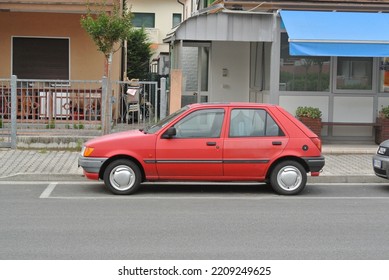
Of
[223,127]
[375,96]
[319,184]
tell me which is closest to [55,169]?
[223,127]

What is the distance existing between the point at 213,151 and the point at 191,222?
200 centimetres

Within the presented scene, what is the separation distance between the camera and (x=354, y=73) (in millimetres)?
15672

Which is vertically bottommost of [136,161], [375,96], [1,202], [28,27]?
[1,202]

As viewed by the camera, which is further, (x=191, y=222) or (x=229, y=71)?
(x=229, y=71)

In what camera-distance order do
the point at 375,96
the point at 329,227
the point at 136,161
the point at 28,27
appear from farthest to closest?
the point at 28,27, the point at 375,96, the point at 136,161, the point at 329,227

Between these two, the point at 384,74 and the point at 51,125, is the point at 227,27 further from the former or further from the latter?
the point at 51,125

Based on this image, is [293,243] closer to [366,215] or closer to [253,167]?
[366,215]

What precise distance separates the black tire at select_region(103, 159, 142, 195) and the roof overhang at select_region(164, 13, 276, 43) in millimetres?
5800

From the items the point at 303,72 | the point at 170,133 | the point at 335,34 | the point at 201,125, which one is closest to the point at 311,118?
the point at 303,72

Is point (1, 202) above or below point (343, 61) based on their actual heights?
below

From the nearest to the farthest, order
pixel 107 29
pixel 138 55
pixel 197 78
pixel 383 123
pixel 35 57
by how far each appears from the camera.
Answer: pixel 107 29
pixel 383 123
pixel 35 57
pixel 197 78
pixel 138 55

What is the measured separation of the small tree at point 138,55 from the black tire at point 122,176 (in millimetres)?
20115

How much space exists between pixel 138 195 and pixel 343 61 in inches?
318

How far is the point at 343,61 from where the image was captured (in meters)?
15.6
